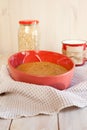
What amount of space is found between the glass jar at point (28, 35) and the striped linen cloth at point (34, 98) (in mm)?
237

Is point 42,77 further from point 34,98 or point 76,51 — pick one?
point 76,51

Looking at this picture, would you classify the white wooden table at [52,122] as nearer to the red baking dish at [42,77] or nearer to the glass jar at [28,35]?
the red baking dish at [42,77]

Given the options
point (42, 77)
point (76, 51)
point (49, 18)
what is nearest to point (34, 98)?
point (42, 77)

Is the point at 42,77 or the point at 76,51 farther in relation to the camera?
the point at 76,51

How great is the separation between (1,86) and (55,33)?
0.41 meters

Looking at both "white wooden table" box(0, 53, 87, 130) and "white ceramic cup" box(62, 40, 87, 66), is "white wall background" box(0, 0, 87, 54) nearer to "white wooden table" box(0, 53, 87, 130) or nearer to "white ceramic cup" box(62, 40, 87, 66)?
"white ceramic cup" box(62, 40, 87, 66)

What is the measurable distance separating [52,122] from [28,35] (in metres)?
0.39

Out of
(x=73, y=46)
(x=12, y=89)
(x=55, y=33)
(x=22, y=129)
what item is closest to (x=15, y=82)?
(x=12, y=89)

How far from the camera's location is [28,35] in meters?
0.77

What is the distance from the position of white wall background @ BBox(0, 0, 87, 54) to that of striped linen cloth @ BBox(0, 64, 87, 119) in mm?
358

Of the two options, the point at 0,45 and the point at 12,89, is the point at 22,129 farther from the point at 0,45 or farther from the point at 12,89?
the point at 0,45

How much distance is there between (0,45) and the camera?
91cm

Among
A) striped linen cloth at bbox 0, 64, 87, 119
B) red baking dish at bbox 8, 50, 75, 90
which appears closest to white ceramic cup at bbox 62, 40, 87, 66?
red baking dish at bbox 8, 50, 75, 90

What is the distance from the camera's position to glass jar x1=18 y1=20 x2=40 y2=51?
0.76 m
